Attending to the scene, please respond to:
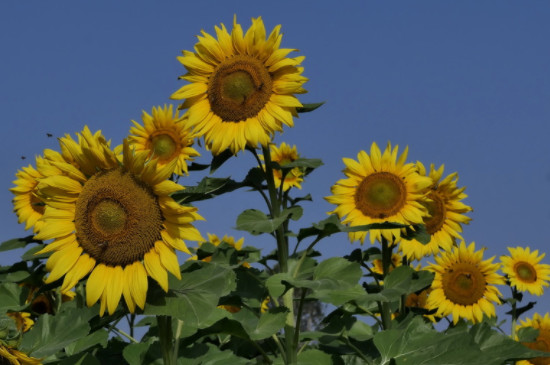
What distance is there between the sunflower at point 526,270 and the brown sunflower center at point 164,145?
3530 mm

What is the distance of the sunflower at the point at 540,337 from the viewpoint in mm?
6801

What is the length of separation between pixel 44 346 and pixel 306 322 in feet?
58.9

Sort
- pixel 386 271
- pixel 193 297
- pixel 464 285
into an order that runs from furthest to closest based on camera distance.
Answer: pixel 464 285
pixel 386 271
pixel 193 297

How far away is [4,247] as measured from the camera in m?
6.26

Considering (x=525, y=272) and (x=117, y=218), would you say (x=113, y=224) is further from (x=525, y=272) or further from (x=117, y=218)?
(x=525, y=272)

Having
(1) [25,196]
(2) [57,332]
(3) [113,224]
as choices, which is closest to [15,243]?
(1) [25,196]

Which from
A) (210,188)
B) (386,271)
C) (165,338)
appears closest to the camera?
(165,338)

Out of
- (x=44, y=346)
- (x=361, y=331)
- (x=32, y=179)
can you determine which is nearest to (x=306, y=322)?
(x=32, y=179)

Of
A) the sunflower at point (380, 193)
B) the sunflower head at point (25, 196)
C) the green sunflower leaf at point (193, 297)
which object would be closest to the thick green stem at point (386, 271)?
the sunflower at point (380, 193)

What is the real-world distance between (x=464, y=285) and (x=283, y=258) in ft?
9.04

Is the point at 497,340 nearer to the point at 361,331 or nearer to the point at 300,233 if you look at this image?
the point at 361,331

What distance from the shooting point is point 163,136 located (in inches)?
261

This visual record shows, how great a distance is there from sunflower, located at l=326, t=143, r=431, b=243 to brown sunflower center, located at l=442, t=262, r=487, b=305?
4.59 ft

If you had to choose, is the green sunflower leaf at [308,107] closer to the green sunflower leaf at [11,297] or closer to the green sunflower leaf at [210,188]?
the green sunflower leaf at [210,188]
